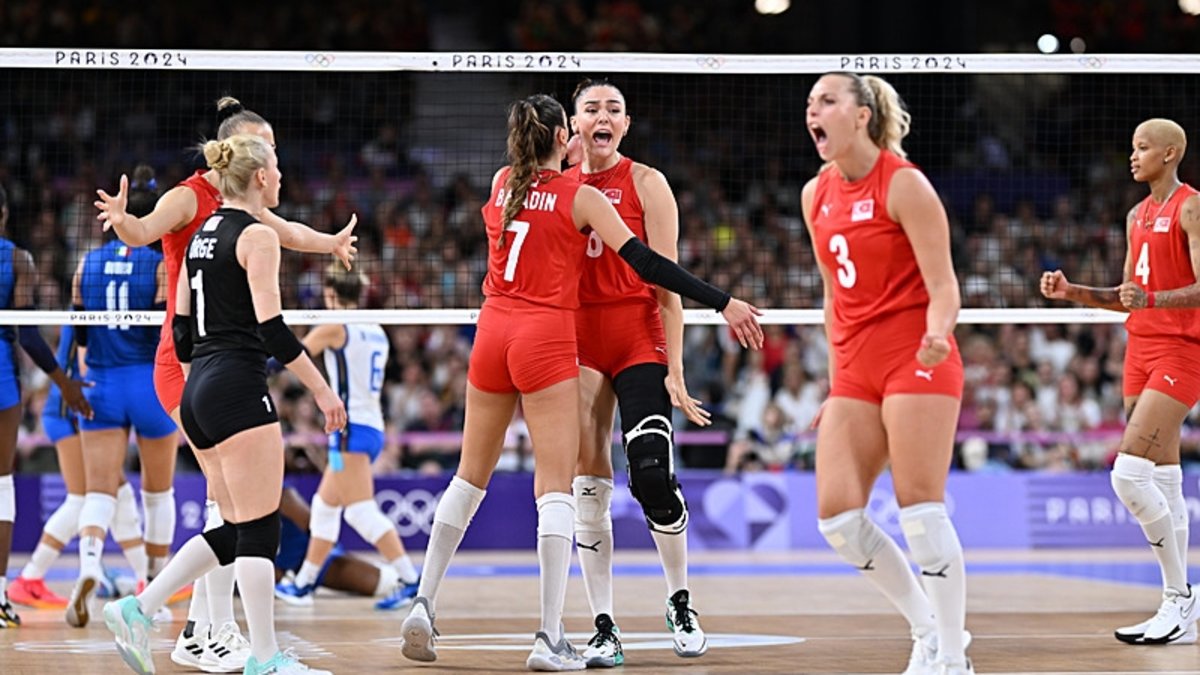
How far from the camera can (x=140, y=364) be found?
34.3ft

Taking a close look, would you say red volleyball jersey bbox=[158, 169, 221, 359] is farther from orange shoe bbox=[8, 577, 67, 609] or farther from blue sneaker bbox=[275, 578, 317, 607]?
orange shoe bbox=[8, 577, 67, 609]

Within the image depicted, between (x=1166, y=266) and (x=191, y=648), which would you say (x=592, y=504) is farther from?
(x=1166, y=266)

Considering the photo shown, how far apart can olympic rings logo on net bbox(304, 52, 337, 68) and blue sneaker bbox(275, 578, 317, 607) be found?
386cm

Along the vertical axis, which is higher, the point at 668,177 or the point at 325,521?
the point at 668,177

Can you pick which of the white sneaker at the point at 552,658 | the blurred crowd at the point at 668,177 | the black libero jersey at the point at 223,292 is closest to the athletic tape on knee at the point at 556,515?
the white sneaker at the point at 552,658

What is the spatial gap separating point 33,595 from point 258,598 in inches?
203

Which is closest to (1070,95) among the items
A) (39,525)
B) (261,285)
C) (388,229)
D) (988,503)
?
(988,503)

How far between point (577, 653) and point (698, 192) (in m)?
13.9

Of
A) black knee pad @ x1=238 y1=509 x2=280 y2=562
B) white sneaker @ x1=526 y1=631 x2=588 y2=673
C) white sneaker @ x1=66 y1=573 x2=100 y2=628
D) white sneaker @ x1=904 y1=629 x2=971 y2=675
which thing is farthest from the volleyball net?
white sneaker @ x1=904 y1=629 x2=971 y2=675

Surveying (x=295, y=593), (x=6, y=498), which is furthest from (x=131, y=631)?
(x=295, y=593)

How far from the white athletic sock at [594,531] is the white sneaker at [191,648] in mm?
1882

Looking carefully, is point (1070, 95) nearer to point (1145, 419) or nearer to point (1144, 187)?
point (1144, 187)

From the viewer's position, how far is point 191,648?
7.58m

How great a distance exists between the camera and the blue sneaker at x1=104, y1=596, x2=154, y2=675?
6539 millimetres
